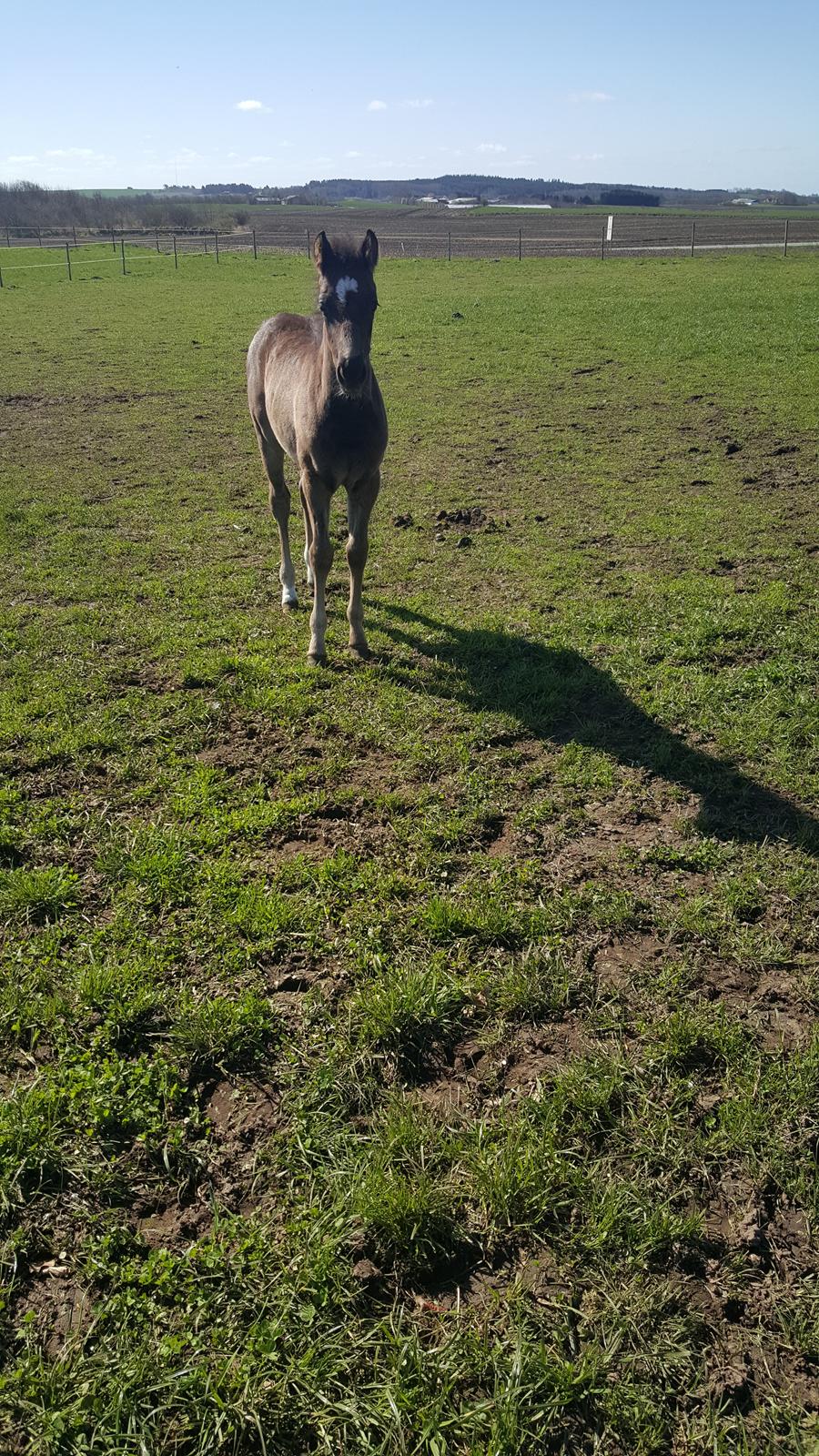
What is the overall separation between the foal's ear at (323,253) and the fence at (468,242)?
34.8 metres

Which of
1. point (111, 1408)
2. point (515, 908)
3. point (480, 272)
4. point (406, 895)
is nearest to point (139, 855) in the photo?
point (406, 895)

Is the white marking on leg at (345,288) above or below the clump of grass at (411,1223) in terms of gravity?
above

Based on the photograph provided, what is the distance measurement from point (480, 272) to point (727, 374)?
23780 millimetres

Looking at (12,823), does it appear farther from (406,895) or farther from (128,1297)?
(128,1297)

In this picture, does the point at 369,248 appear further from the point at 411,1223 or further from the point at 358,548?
the point at 411,1223

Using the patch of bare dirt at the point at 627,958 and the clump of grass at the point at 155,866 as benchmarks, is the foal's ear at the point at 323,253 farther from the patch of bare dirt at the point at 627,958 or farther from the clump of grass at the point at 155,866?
the patch of bare dirt at the point at 627,958

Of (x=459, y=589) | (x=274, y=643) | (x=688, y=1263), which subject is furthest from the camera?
(x=459, y=589)

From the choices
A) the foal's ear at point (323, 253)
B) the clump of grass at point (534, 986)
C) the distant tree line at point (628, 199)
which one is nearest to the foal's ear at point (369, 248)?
the foal's ear at point (323, 253)

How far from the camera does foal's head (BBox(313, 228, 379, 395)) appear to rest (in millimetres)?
5312

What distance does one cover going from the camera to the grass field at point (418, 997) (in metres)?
2.18

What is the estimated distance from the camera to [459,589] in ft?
24.5

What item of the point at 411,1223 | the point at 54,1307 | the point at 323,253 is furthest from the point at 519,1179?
the point at 323,253

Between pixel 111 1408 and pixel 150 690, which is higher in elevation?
pixel 150 690

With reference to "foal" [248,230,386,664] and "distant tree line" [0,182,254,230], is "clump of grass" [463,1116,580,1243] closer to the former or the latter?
"foal" [248,230,386,664]
